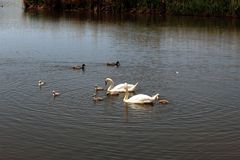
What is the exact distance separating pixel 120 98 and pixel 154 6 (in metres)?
49.3

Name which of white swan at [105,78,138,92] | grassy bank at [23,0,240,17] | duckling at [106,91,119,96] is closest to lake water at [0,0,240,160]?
duckling at [106,91,119,96]

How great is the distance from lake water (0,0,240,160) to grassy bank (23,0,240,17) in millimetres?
19763

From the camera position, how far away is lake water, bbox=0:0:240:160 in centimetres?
1648

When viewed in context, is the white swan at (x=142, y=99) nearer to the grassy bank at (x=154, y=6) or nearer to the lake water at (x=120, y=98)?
the lake water at (x=120, y=98)

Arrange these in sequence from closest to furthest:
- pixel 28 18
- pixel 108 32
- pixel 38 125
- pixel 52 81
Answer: pixel 38 125, pixel 52 81, pixel 108 32, pixel 28 18

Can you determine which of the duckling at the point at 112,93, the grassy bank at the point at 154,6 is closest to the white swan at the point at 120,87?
the duckling at the point at 112,93

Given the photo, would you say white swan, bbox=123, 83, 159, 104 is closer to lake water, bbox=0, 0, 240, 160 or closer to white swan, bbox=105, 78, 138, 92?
lake water, bbox=0, 0, 240, 160

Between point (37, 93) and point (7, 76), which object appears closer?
point (37, 93)

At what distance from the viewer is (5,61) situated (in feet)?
104

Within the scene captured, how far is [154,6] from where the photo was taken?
71062mm

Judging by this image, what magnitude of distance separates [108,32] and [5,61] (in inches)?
712

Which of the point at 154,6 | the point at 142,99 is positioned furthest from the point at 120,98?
the point at 154,6

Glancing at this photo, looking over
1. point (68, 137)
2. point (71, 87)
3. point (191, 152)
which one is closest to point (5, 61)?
point (71, 87)

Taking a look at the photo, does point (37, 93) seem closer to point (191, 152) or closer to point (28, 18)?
point (191, 152)
